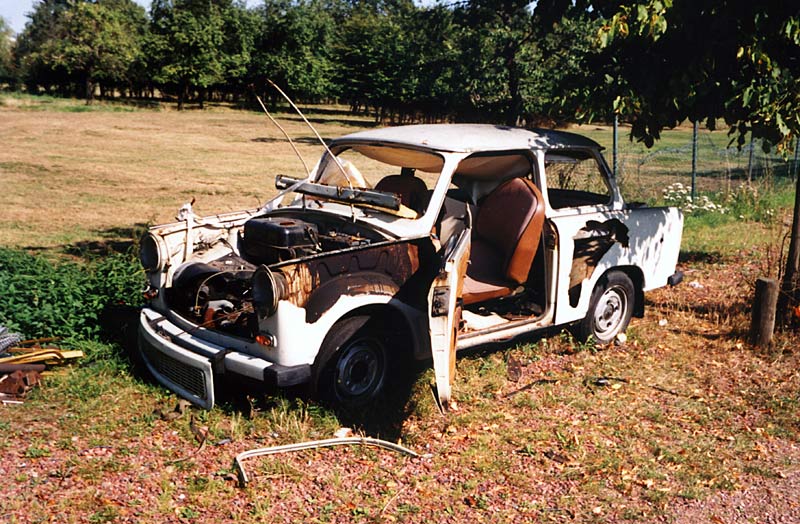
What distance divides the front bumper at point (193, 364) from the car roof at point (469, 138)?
218 cm

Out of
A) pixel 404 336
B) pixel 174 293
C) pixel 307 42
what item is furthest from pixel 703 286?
pixel 307 42

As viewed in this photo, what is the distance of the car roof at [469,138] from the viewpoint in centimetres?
580

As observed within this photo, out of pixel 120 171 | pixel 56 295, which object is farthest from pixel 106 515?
pixel 120 171

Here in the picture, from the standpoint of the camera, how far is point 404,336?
5.19 metres

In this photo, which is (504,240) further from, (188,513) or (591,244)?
(188,513)

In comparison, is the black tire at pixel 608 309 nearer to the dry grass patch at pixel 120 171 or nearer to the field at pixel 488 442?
the field at pixel 488 442

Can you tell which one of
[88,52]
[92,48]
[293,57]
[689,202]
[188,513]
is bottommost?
[188,513]

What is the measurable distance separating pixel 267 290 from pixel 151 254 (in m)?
1.60

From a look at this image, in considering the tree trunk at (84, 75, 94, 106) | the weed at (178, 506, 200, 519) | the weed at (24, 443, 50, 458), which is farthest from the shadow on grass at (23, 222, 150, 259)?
the tree trunk at (84, 75, 94, 106)

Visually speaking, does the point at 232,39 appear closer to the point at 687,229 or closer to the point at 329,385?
the point at 687,229

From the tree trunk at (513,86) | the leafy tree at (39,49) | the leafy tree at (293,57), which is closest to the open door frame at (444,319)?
the tree trunk at (513,86)

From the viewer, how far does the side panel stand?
6.02 metres

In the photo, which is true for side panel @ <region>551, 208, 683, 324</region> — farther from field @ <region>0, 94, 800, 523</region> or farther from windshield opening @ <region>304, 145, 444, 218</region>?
windshield opening @ <region>304, 145, 444, 218</region>

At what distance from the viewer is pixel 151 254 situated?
18.3 ft
